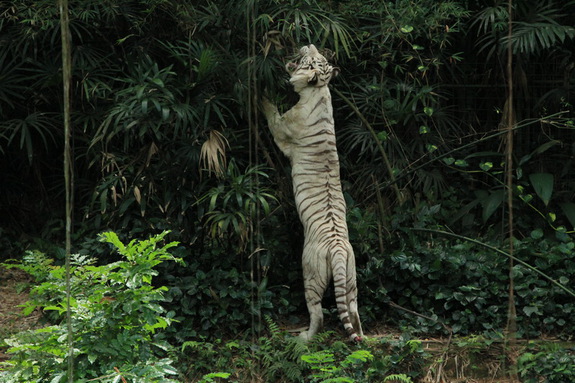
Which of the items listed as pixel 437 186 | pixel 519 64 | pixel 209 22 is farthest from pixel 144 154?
pixel 519 64

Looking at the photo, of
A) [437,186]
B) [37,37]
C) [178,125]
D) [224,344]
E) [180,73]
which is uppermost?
[37,37]

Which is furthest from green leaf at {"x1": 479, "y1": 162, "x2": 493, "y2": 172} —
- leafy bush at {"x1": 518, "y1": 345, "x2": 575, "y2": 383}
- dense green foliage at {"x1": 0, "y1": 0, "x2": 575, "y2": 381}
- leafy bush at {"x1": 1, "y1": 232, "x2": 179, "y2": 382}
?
leafy bush at {"x1": 1, "y1": 232, "x2": 179, "y2": 382}

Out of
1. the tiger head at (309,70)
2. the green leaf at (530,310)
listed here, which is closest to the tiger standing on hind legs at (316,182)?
the tiger head at (309,70)

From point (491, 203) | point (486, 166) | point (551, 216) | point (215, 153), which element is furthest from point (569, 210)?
point (215, 153)

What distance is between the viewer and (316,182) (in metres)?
5.05

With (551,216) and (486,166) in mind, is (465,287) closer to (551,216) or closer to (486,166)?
(551,216)

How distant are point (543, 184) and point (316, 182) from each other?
1939mm

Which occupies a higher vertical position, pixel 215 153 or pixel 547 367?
pixel 215 153

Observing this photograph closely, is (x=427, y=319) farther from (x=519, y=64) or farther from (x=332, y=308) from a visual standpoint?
(x=519, y=64)

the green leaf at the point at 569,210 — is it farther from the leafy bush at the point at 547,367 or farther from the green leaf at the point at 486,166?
the leafy bush at the point at 547,367

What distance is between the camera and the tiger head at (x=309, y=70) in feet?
16.2

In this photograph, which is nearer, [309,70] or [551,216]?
[309,70]

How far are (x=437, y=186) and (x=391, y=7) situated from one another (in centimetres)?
129

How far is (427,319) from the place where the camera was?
522cm
